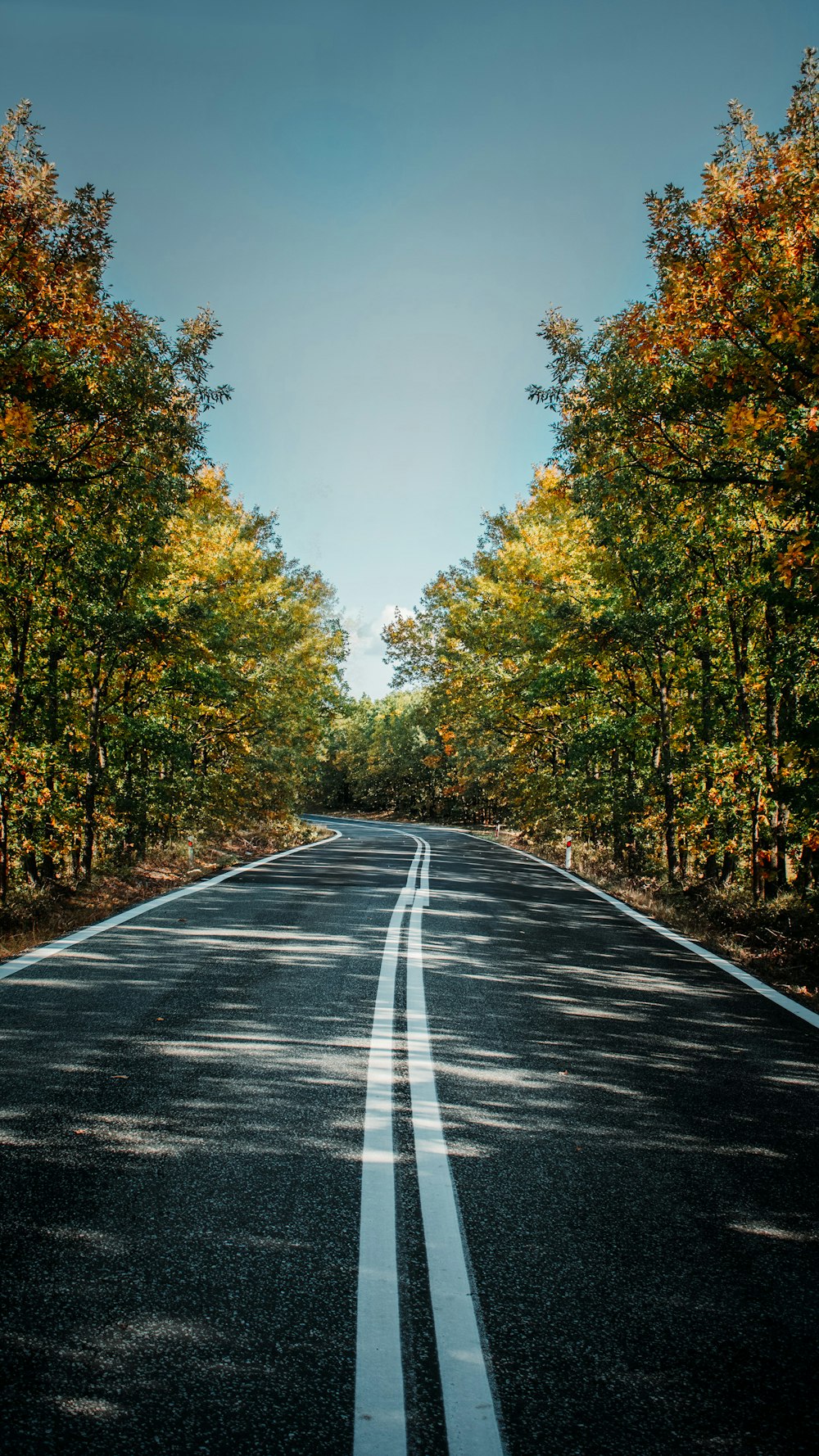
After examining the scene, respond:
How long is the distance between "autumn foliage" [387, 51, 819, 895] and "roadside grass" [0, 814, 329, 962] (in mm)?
7733

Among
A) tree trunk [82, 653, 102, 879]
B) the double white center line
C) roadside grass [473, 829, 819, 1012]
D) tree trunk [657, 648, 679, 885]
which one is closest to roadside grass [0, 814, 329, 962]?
tree trunk [82, 653, 102, 879]

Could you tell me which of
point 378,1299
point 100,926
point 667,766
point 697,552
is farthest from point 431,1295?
point 667,766

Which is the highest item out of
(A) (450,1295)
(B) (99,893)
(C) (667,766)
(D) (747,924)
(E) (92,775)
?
(C) (667,766)

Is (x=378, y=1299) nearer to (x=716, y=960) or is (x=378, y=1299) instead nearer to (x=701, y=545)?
(x=716, y=960)

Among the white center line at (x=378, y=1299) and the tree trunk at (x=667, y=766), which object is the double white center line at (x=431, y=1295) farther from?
the tree trunk at (x=667, y=766)

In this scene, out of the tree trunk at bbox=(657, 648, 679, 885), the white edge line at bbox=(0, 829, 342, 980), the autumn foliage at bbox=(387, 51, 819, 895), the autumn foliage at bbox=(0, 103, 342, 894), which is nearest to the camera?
the white edge line at bbox=(0, 829, 342, 980)

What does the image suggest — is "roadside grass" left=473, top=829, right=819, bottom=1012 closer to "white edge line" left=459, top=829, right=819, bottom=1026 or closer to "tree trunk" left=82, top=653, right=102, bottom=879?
"white edge line" left=459, top=829, right=819, bottom=1026

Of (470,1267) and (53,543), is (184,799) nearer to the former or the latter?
(53,543)

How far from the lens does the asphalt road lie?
186 centimetres

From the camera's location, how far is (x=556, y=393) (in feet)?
36.3

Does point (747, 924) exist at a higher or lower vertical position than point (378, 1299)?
lower

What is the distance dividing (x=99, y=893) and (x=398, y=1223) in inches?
373

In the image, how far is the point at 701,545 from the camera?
12.2 meters

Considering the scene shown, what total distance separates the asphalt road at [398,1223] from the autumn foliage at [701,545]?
17.6 ft
